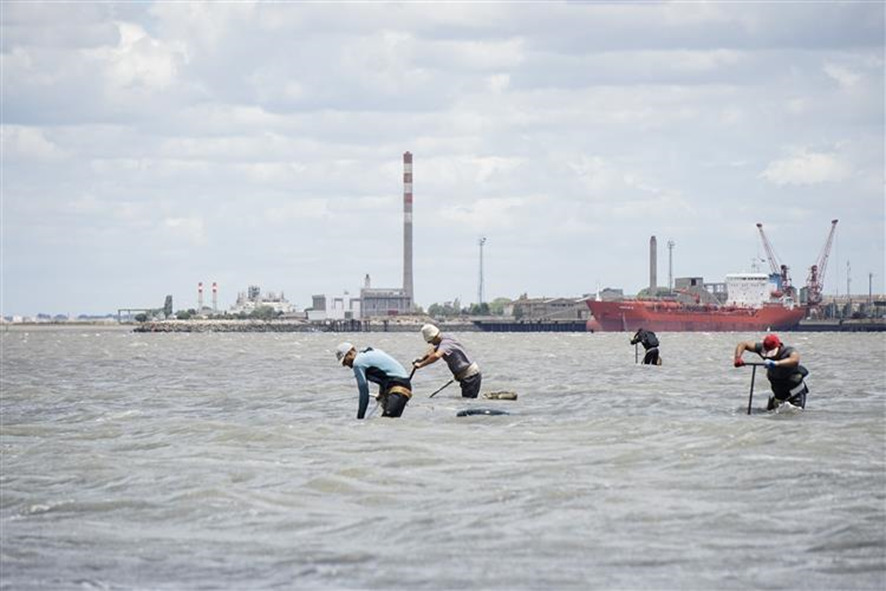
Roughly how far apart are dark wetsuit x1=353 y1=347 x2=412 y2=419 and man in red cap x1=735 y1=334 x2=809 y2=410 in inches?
218

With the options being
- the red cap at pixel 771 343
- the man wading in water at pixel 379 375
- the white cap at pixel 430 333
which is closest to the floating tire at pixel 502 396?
the white cap at pixel 430 333

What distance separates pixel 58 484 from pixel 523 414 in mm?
10835

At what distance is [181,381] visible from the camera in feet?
152

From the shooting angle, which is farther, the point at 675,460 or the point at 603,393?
the point at 603,393

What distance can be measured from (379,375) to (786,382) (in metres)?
7.21

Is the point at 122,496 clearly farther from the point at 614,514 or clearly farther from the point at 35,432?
the point at 35,432

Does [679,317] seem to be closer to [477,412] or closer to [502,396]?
[502,396]

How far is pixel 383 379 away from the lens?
83.5 ft

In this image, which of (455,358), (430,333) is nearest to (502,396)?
(455,358)

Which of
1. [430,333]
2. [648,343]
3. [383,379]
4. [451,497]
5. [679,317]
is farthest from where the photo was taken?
[679,317]

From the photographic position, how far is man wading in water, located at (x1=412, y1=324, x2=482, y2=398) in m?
27.5

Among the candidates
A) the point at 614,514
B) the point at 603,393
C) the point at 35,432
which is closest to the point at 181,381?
the point at 603,393

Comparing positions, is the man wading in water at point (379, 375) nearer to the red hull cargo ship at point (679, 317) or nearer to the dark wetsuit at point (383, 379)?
the dark wetsuit at point (383, 379)

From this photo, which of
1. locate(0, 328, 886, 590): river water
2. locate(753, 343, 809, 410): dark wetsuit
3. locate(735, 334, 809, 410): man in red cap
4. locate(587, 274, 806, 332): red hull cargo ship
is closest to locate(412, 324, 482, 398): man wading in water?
locate(0, 328, 886, 590): river water
